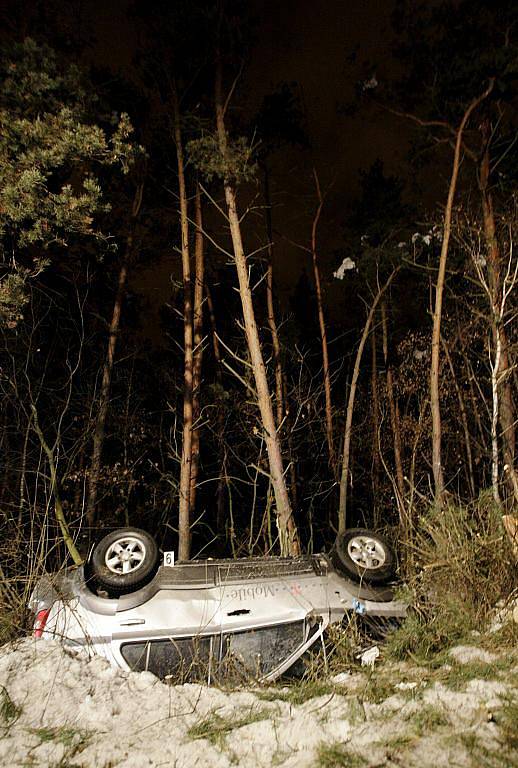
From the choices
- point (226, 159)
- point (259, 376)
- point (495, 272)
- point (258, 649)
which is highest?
point (226, 159)

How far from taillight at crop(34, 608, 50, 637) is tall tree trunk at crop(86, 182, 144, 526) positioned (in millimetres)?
7510

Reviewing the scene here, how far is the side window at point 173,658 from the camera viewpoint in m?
4.36

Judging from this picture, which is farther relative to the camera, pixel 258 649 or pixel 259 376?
pixel 259 376

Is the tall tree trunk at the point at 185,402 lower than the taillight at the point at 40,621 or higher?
higher

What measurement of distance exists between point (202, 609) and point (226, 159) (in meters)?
8.77

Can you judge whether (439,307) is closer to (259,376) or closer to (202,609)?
(259,376)

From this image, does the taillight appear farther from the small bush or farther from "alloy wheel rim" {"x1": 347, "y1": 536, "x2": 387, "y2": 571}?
the small bush

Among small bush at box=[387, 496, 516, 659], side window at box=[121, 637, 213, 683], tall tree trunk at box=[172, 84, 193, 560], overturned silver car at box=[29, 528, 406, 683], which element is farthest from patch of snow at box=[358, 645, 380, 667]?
tall tree trunk at box=[172, 84, 193, 560]

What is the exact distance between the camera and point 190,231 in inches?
574

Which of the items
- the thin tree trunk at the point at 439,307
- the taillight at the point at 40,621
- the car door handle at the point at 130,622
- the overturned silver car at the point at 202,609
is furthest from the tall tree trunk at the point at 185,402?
the car door handle at the point at 130,622

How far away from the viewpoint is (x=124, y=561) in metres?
5.23

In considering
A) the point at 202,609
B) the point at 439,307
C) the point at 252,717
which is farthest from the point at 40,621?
the point at 439,307

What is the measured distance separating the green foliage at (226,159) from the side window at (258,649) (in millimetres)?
8539

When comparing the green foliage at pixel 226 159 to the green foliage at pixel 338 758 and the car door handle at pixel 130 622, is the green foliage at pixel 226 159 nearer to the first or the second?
the car door handle at pixel 130 622
